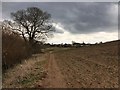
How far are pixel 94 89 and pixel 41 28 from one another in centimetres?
5228

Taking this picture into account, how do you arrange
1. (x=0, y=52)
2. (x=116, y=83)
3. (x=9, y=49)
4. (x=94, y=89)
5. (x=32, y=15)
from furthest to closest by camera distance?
(x=32, y=15), (x=9, y=49), (x=0, y=52), (x=116, y=83), (x=94, y=89)

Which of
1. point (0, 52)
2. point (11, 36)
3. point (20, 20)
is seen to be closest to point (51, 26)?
point (20, 20)

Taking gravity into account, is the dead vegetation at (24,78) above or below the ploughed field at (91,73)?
below

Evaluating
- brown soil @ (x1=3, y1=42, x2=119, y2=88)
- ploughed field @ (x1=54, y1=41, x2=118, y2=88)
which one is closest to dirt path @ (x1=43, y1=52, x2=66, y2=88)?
brown soil @ (x1=3, y1=42, x2=119, y2=88)

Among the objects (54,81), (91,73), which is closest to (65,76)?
(91,73)

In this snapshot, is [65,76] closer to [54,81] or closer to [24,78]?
[54,81]

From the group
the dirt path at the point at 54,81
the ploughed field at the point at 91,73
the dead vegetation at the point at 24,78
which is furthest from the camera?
the dead vegetation at the point at 24,78

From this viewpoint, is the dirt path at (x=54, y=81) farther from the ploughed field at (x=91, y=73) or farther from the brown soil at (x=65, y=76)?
the ploughed field at (x=91, y=73)

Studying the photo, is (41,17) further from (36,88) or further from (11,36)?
(36,88)

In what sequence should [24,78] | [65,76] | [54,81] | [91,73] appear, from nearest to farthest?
[54,81] < [24,78] < [65,76] < [91,73]

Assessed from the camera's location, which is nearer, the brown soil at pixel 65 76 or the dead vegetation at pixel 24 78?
the brown soil at pixel 65 76

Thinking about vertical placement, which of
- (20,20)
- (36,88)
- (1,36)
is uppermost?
(20,20)

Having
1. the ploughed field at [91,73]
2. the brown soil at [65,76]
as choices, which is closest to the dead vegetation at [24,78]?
the brown soil at [65,76]

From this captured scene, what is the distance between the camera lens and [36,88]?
1340cm
